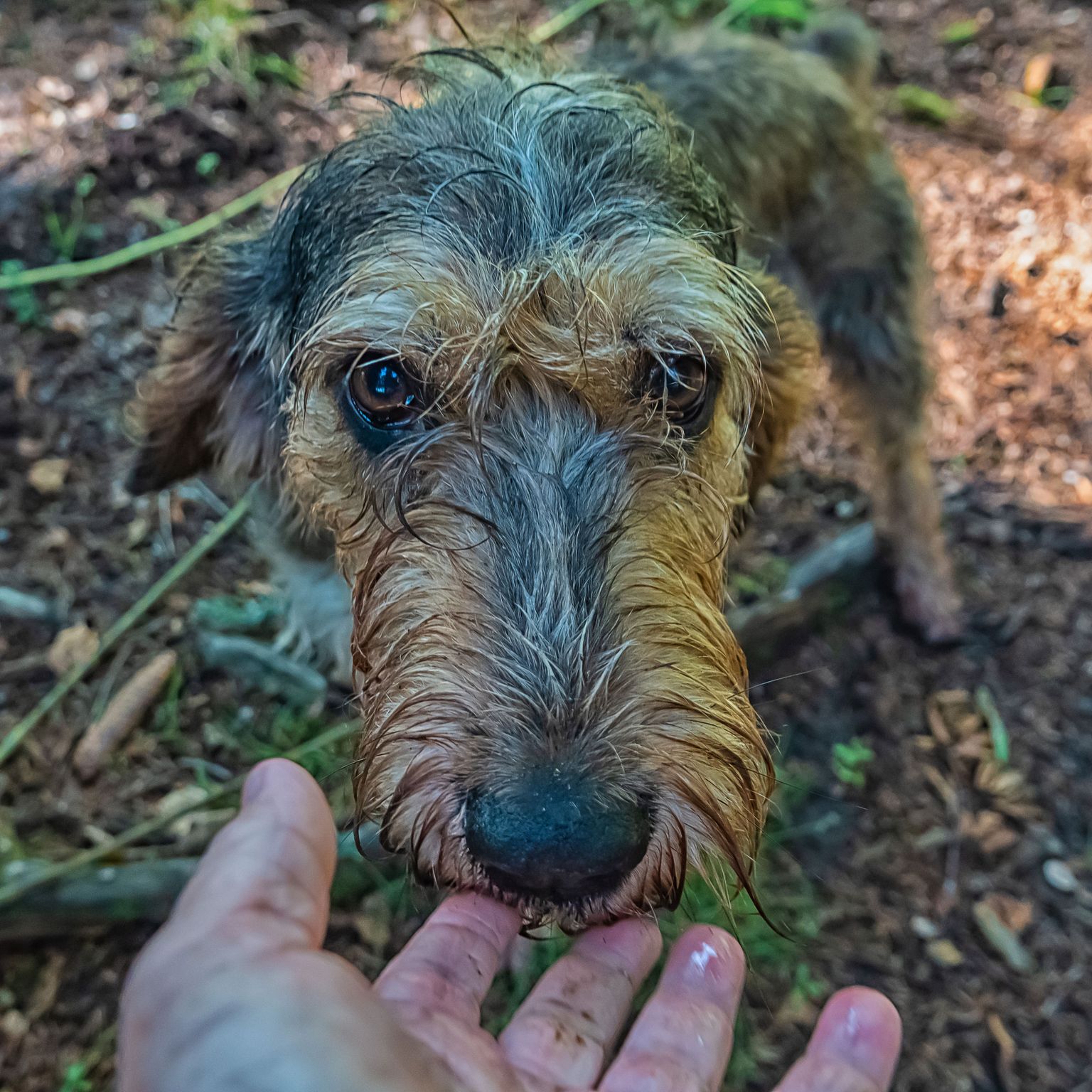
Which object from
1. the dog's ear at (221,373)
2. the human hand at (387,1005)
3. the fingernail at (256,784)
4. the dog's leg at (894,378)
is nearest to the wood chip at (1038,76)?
the dog's leg at (894,378)

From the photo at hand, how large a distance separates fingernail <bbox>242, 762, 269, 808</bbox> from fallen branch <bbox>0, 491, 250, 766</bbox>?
1663mm

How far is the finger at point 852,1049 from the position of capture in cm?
253

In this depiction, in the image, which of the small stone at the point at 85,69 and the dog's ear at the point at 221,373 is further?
the small stone at the point at 85,69

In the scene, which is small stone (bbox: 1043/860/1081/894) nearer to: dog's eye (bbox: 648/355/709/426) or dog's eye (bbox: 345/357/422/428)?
dog's eye (bbox: 648/355/709/426)

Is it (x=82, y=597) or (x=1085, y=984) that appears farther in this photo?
(x=82, y=597)

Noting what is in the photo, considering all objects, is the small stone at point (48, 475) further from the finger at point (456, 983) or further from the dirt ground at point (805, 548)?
the finger at point (456, 983)

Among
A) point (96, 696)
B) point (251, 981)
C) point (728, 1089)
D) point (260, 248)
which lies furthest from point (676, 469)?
point (96, 696)

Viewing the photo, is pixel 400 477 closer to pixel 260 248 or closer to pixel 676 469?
pixel 676 469

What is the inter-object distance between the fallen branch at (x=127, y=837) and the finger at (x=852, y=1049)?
A: 6.66 feet

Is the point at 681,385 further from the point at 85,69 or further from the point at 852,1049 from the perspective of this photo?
the point at 85,69

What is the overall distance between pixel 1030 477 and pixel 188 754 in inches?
175

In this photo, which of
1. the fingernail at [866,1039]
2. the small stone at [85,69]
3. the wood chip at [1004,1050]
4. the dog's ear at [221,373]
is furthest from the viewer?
the small stone at [85,69]

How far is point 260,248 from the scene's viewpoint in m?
3.35

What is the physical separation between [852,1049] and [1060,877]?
203 cm
